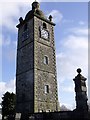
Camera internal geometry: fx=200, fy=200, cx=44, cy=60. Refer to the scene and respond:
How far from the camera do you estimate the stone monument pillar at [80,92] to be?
43.7ft

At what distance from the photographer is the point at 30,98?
23.2m

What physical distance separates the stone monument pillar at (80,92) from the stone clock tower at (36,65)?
949 cm

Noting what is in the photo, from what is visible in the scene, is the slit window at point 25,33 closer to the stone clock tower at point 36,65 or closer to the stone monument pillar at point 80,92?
the stone clock tower at point 36,65

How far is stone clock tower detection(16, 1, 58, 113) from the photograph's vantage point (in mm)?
23391

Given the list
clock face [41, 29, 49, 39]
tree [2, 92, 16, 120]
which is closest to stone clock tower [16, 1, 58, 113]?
clock face [41, 29, 49, 39]

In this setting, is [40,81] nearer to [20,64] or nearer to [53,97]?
[53,97]

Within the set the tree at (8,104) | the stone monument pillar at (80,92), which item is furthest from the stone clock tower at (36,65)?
the stone monument pillar at (80,92)

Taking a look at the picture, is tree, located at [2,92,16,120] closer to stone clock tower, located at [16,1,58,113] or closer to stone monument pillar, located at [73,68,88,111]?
stone clock tower, located at [16,1,58,113]

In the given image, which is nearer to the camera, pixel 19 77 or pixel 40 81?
pixel 40 81

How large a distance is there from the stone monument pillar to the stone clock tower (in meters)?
9.49

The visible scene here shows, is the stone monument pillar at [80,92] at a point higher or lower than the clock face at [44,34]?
lower

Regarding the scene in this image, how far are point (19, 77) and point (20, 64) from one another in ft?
5.94

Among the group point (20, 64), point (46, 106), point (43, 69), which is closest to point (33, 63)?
point (43, 69)

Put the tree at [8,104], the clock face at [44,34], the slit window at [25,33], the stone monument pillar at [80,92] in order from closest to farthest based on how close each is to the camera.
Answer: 1. the stone monument pillar at [80,92]
2. the clock face at [44,34]
3. the slit window at [25,33]
4. the tree at [8,104]
